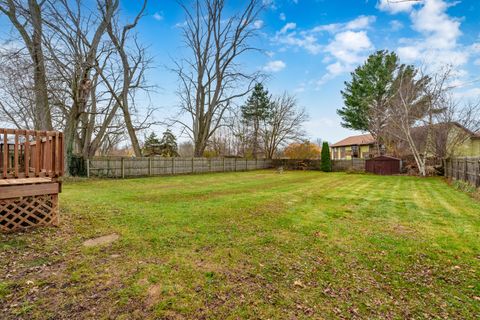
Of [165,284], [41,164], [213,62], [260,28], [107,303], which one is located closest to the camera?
[107,303]

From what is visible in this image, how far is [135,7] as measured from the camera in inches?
544

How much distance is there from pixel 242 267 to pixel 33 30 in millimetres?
13940

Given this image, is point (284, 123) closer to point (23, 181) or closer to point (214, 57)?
point (214, 57)

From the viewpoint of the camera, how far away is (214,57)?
19578 millimetres

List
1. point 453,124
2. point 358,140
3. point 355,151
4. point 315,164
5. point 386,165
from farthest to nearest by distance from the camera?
1. point 358,140
2. point 355,151
3. point 315,164
4. point 386,165
5. point 453,124

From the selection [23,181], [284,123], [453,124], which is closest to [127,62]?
[23,181]

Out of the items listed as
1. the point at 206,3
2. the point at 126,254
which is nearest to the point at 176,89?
the point at 206,3

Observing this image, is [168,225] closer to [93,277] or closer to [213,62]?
[93,277]

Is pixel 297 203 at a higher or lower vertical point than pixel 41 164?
lower

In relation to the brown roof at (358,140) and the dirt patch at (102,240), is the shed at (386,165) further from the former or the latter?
the dirt patch at (102,240)

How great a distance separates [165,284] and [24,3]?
14441 mm

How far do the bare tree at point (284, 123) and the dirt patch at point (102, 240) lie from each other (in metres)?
24.1

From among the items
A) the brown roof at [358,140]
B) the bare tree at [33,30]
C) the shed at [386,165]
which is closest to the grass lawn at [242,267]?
the bare tree at [33,30]

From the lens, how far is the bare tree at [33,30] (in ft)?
33.6
